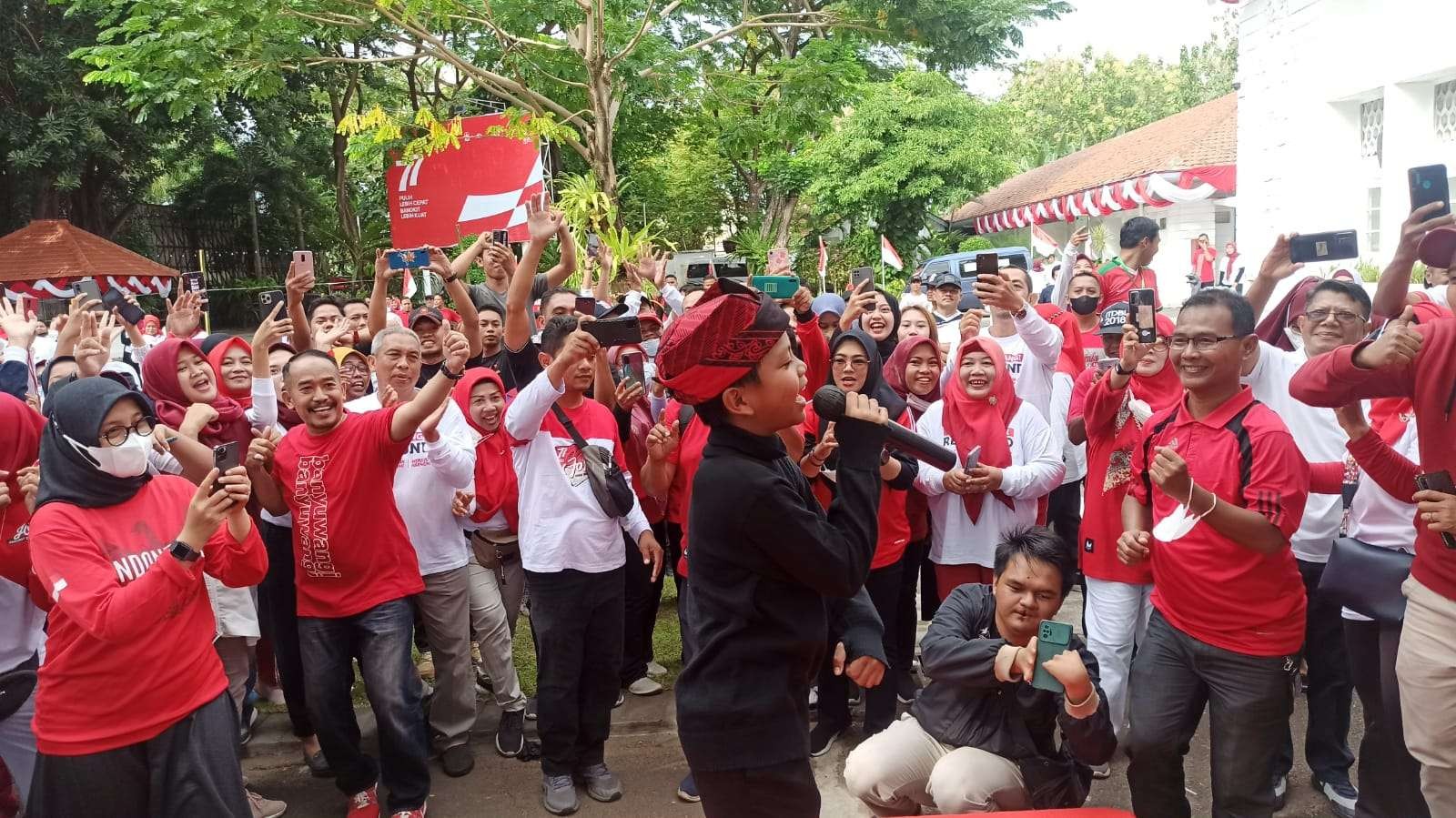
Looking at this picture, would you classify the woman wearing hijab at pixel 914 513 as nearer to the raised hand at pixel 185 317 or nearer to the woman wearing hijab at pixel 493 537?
the woman wearing hijab at pixel 493 537

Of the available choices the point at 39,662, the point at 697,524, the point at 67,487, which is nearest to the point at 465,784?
the point at 39,662

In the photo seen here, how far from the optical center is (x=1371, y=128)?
1216cm

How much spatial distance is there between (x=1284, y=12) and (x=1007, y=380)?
11323 millimetres

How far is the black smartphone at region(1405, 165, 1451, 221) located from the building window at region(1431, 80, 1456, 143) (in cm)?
1014

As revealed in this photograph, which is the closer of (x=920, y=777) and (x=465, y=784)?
(x=920, y=777)

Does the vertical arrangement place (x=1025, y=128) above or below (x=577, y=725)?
above

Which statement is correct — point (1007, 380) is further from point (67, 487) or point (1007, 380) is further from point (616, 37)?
point (616, 37)

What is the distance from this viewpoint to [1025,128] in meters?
49.9

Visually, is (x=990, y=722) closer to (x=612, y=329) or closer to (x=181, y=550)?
(x=612, y=329)

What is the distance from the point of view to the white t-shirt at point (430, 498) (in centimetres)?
430

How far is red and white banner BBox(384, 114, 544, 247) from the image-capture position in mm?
15172

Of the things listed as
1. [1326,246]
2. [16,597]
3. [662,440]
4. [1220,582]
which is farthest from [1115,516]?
[16,597]

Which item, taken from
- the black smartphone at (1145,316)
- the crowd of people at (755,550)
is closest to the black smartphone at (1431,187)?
the crowd of people at (755,550)

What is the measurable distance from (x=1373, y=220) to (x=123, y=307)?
534 inches
